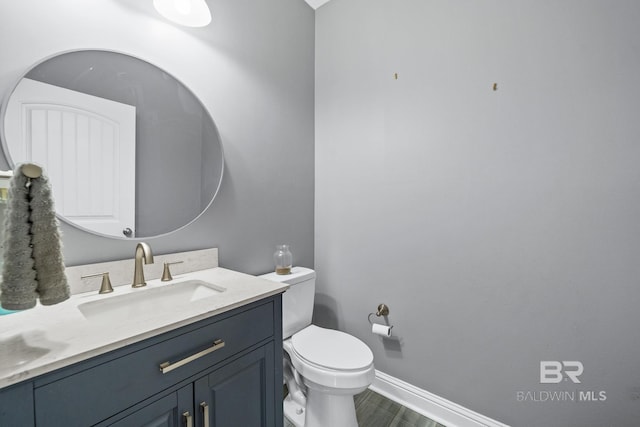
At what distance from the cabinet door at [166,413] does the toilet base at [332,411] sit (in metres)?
0.77

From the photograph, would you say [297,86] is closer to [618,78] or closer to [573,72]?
[573,72]

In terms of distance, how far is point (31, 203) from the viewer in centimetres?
61

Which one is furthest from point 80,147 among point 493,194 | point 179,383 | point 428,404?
point 428,404

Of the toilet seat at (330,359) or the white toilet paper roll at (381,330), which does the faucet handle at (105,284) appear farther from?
the white toilet paper roll at (381,330)

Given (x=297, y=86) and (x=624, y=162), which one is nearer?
(x=624, y=162)

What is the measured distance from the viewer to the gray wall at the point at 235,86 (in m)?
0.98

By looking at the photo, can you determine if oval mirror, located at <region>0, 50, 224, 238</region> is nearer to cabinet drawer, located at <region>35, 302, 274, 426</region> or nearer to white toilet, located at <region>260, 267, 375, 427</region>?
cabinet drawer, located at <region>35, 302, 274, 426</region>

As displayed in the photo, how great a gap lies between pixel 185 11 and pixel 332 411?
6.63 feet

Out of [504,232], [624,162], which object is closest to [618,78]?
[624,162]

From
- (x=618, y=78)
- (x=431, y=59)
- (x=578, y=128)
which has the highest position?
(x=431, y=59)

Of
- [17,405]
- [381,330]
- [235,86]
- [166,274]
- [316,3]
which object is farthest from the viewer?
[316,3]

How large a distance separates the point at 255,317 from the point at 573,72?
1711 millimetres

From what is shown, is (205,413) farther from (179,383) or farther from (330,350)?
(330,350)

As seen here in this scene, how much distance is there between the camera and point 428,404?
62.1 inches
